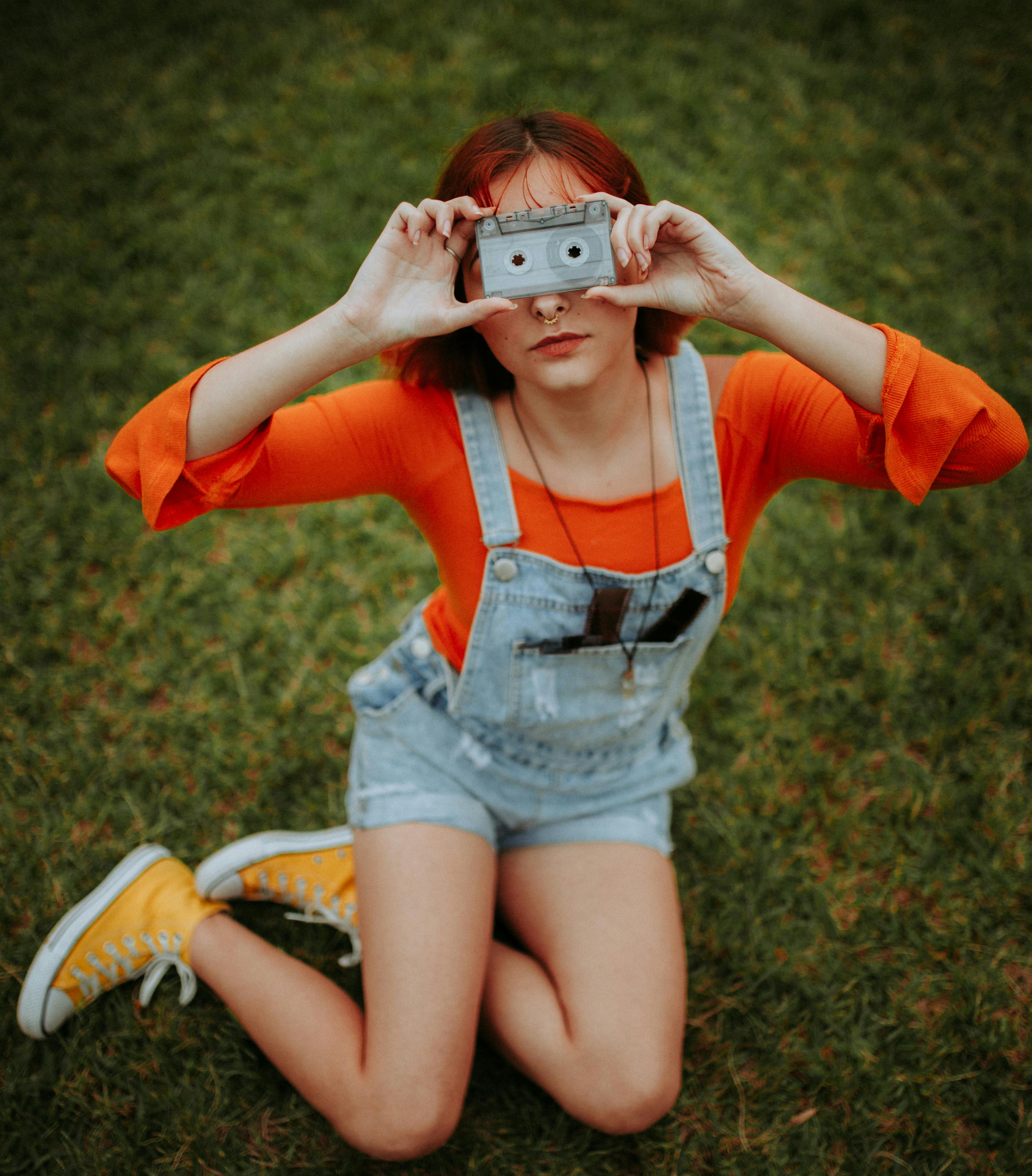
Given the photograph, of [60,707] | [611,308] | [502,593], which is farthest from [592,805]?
[60,707]

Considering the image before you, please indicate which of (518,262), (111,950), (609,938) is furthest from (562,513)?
(111,950)

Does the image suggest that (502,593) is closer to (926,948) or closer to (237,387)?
(237,387)

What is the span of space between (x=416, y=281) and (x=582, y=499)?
0.53 metres

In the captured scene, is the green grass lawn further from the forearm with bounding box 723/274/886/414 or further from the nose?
the nose

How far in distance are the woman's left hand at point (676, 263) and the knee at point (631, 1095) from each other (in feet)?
5.07

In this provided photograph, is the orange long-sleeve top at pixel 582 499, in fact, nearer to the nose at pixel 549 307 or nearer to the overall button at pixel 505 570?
the overall button at pixel 505 570

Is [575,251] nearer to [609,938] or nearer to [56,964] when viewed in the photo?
[609,938]

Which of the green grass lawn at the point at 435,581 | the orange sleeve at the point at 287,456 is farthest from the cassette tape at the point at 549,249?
the green grass lawn at the point at 435,581

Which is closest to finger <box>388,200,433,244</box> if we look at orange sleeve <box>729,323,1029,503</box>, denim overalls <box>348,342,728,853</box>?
denim overalls <box>348,342,728,853</box>

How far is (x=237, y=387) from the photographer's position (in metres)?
1.57

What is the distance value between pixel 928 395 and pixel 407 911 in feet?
4.77

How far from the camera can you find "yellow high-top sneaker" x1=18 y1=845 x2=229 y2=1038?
2.13 meters

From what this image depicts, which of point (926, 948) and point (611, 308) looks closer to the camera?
point (611, 308)

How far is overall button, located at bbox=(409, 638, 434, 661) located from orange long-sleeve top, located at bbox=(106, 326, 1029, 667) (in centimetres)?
18
